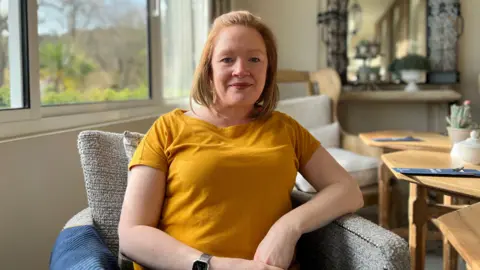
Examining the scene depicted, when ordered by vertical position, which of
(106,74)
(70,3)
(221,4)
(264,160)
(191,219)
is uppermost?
(221,4)

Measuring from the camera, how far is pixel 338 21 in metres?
4.10

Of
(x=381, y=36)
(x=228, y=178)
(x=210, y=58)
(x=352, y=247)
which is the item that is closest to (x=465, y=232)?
(x=352, y=247)

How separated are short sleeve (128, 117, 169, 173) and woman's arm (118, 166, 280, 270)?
1 cm

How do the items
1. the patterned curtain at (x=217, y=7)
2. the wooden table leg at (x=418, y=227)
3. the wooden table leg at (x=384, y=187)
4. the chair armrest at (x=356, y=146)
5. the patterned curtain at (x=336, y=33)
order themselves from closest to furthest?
1. the wooden table leg at (x=418, y=227)
2. the wooden table leg at (x=384, y=187)
3. the chair armrest at (x=356, y=146)
4. the patterned curtain at (x=217, y=7)
5. the patterned curtain at (x=336, y=33)

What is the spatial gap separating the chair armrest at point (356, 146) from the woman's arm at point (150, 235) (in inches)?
76.7

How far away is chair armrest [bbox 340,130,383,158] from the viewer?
9.26 ft

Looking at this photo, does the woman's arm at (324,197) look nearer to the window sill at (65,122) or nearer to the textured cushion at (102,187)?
the textured cushion at (102,187)

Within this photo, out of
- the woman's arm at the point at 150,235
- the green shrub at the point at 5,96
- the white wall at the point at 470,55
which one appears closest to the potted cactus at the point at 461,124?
the woman's arm at the point at 150,235

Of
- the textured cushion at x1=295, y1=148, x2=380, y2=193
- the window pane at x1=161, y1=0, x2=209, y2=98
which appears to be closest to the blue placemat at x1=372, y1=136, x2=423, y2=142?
the textured cushion at x1=295, y1=148, x2=380, y2=193

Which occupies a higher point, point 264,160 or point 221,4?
point 221,4

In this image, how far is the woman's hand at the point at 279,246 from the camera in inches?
40.0

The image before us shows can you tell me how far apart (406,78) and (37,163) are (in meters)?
3.31

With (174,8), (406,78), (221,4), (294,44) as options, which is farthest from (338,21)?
(174,8)

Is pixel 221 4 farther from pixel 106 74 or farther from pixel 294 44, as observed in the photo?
pixel 106 74
